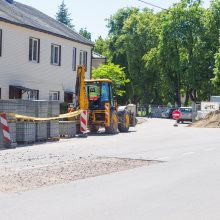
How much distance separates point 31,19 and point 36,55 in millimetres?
2579

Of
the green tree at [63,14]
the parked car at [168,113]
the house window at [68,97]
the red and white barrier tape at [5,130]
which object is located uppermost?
the green tree at [63,14]

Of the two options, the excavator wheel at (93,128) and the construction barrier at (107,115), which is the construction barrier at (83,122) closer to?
A: the construction barrier at (107,115)

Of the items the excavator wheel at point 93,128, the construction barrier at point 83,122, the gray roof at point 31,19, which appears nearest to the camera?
the construction barrier at point 83,122

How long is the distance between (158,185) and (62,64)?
2416cm

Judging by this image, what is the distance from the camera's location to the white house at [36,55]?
2758cm

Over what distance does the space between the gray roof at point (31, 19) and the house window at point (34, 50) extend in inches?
32.6

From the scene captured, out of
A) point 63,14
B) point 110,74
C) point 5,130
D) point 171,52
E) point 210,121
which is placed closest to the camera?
point 5,130

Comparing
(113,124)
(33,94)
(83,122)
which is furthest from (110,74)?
(83,122)

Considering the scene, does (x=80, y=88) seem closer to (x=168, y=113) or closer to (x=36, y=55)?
(x=36, y=55)

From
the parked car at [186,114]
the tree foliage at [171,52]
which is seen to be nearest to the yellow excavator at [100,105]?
the parked car at [186,114]

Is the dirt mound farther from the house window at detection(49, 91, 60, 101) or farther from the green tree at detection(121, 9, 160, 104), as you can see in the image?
the green tree at detection(121, 9, 160, 104)

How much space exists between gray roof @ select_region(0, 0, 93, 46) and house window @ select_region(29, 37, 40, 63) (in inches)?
32.6

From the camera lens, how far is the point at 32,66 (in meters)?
29.9

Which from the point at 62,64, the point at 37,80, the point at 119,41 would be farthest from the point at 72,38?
the point at 119,41
